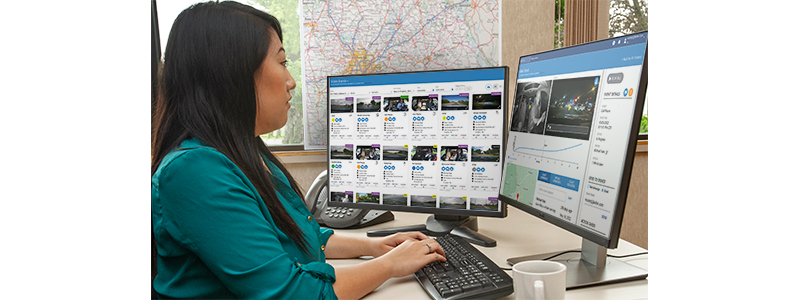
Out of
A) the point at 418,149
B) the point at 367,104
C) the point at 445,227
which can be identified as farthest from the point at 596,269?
the point at 367,104

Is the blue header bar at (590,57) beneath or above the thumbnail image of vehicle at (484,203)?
above

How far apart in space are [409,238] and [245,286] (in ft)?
1.75

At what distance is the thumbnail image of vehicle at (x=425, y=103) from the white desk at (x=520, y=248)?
0.40m

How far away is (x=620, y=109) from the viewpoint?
814 mm

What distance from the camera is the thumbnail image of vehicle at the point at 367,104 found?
4.71 ft

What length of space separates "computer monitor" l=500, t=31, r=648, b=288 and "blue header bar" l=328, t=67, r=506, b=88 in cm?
18

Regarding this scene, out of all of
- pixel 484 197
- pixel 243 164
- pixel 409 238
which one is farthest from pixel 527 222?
pixel 243 164

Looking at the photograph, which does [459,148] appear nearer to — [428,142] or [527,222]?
[428,142]

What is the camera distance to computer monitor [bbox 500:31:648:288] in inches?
31.4

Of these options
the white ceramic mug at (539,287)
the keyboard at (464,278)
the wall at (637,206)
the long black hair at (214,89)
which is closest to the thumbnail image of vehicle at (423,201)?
the keyboard at (464,278)

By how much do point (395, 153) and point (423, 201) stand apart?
0.58 ft

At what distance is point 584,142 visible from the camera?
888mm

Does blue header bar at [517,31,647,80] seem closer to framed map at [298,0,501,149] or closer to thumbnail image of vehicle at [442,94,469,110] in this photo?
thumbnail image of vehicle at [442,94,469,110]

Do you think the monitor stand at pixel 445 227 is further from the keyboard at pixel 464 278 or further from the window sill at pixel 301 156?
the window sill at pixel 301 156
